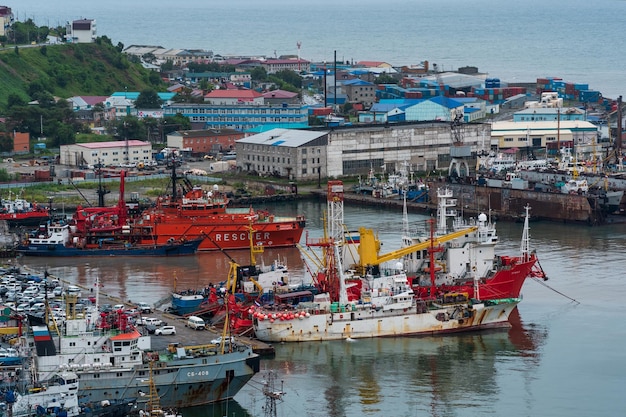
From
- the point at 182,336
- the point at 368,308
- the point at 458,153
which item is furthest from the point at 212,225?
the point at 182,336

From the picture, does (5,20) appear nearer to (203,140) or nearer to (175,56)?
(175,56)

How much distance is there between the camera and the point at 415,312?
77.7 ft

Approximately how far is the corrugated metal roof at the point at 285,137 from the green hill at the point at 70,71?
1405 centimetres

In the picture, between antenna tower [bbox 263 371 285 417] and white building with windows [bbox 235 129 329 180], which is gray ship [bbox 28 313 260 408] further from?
white building with windows [bbox 235 129 329 180]

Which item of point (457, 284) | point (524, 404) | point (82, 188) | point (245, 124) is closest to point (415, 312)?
point (457, 284)

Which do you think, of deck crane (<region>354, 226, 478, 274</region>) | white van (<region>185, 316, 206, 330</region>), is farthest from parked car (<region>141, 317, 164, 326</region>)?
deck crane (<region>354, 226, 478, 274</region>)

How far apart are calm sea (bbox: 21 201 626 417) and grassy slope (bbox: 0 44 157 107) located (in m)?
29.5

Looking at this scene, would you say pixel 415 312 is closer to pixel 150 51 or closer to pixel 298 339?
pixel 298 339

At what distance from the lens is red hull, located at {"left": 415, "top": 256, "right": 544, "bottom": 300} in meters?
24.6

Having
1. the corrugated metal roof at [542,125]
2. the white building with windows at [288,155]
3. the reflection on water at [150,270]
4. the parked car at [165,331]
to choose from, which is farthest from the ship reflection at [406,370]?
the corrugated metal roof at [542,125]

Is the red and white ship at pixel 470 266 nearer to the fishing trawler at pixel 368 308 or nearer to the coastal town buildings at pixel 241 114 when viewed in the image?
the fishing trawler at pixel 368 308

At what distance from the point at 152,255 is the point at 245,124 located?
22.1 metres

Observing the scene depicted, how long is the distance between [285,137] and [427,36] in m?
93.0

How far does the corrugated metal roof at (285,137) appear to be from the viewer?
43062mm
